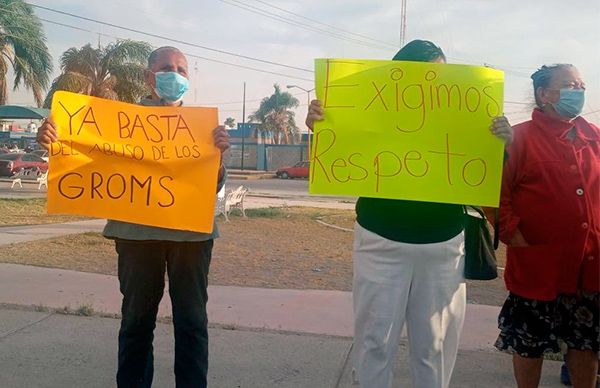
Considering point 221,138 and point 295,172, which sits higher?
point 221,138

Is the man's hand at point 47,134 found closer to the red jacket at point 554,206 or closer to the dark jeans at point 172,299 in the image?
the dark jeans at point 172,299

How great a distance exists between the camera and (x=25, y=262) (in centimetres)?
682

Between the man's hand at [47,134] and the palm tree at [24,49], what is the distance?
1588 cm

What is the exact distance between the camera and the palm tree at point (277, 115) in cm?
5953

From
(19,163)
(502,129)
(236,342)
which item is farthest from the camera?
(19,163)

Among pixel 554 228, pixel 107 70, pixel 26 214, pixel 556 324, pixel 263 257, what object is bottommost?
pixel 26 214

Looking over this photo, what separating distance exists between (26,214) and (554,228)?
12013 millimetres

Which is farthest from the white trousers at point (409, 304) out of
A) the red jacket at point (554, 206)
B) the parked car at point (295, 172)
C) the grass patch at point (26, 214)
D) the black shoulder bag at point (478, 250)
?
the parked car at point (295, 172)

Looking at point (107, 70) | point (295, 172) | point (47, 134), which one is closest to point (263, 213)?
point (107, 70)

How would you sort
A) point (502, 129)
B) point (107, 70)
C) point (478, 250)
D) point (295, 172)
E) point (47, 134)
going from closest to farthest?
point (502, 129)
point (478, 250)
point (47, 134)
point (107, 70)
point (295, 172)

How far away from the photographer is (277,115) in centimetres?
6009

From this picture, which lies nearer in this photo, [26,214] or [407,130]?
[407,130]

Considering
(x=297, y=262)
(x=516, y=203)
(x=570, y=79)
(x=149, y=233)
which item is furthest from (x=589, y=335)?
(x=297, y=262)

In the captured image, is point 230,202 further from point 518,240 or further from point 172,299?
point 518,240
